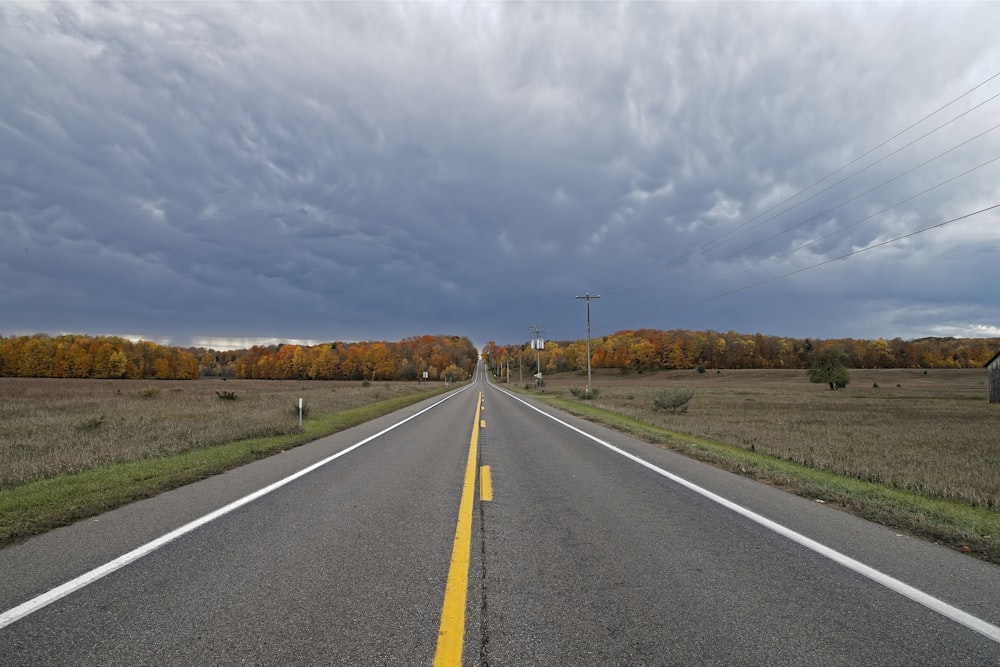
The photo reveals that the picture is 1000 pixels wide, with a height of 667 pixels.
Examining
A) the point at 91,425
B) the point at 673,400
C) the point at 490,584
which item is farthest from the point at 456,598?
the point at 673,400

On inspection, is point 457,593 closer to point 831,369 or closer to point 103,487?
point 103,487

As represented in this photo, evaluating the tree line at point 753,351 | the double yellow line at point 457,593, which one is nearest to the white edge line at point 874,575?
the double yellow line at point 457,593

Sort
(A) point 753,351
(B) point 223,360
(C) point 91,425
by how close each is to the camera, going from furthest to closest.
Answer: (B) point 223,360, (A) point 753,351, (C) point 91,425

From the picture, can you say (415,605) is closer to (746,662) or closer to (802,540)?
(746,662)

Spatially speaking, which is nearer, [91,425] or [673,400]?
[91,425]

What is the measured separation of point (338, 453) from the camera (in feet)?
36.6

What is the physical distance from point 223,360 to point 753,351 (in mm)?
160136

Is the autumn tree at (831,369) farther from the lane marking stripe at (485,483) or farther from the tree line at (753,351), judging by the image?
the lane marking stripe at (485,483)

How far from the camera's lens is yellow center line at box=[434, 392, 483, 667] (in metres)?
2.82

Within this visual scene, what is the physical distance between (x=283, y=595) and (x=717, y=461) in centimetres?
923

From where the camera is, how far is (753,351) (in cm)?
13362

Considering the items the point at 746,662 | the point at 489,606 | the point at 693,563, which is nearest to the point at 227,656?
the point at 489,606

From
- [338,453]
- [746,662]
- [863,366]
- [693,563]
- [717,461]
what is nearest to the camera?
[746,662]

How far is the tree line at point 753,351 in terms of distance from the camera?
120750 mm
